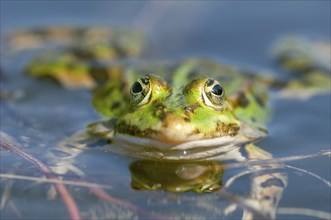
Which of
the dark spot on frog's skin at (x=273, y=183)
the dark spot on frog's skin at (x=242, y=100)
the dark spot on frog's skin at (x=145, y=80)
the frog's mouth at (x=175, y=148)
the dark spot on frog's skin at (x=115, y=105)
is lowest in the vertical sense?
the dark spot on frog's skin at (x=273, y=183)

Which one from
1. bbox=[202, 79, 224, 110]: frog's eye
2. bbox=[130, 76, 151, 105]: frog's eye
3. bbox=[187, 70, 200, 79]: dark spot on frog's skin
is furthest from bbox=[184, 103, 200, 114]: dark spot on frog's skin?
bbox=[187, 70, 200, 79]: dark spot on frog's skin

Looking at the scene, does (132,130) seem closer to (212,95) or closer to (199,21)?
(212,95)

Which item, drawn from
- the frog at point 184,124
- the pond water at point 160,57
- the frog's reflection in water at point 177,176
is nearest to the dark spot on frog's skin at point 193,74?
the frog at point 184,124

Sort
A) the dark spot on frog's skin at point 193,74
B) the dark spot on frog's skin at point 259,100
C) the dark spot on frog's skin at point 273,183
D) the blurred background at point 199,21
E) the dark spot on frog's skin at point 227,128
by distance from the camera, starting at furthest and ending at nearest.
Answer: the blurred background at point 199,21 → the dark spot on frog's skin at point 259,100 → the dark spot on frog's skin at point 193,74 → the dark spot on frog's skin at point 227,128 → the dark spot on frog's skin at point 273,183

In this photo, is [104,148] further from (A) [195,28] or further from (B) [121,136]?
(A) [195,28]

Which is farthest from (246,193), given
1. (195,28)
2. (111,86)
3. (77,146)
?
(195,28)

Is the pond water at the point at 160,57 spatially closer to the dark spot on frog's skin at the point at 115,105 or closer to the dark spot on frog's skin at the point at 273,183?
the dark spot on frog's skin at the point at 273,183
